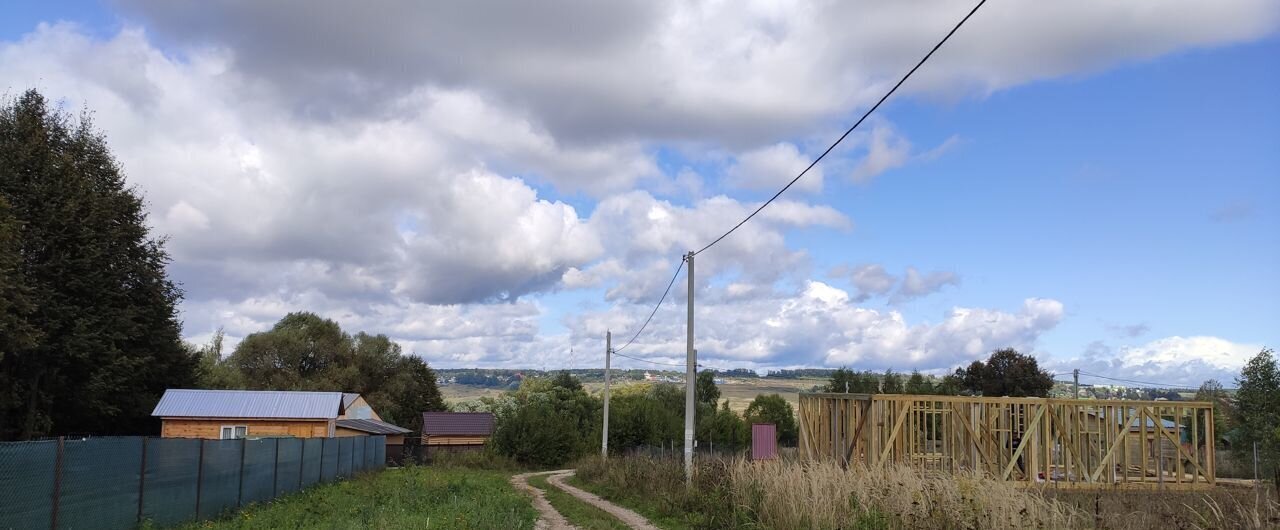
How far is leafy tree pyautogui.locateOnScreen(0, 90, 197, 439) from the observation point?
32.3m

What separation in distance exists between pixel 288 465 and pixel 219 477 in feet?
18.3

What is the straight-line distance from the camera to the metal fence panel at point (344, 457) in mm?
30578

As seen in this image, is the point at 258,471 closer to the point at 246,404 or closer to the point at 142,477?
the point at 142,477

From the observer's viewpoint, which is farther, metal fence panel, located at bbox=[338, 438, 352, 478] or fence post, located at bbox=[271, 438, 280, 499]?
metal fence panel, located at bbox=[338, 438, 352, 478]

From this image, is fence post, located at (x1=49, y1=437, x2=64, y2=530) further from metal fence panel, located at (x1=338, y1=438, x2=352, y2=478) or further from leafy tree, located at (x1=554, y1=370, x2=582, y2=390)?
leafy tree, located at (x1=554, y1=370, x2=582, y2=390)

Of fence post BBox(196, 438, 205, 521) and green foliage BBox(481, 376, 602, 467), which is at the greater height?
fence post BBox(196, 438, 205, 521)

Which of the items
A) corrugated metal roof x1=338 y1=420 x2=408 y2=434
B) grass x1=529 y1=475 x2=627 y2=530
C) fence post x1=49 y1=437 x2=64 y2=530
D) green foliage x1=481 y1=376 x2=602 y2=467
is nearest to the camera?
fence post x1=49 y1=437 x2=64 y2=530

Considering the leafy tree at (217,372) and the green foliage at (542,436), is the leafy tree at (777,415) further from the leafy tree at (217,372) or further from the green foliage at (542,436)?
the leafy tree at (217,372)

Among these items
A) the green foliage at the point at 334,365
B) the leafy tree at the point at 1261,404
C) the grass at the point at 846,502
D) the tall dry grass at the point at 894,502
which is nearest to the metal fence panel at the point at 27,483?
the grass at the point at 846,502

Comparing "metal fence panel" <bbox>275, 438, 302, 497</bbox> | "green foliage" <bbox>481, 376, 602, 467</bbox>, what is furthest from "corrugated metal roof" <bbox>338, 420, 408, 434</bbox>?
"metal fence panel" <bbox>275, 438, 302, 497</bbox>

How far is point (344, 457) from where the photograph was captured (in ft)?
103

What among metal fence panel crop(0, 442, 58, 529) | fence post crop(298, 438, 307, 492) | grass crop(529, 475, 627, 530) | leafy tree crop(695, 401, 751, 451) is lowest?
leafy tree crop(695, 401, 751, 451)

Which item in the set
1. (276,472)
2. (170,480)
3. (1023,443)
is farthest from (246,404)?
(1023,443)

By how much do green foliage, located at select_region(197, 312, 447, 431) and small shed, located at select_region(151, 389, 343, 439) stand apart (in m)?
31.2
